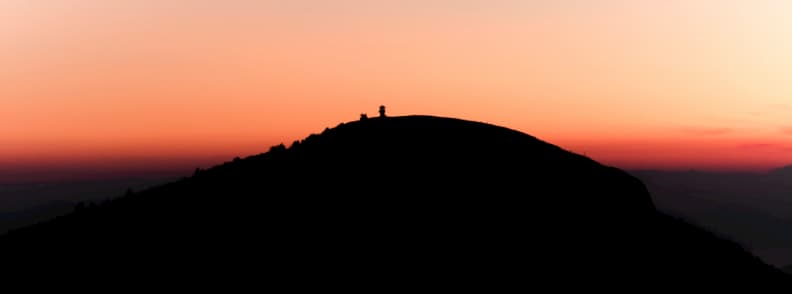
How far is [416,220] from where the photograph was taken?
4606 cm

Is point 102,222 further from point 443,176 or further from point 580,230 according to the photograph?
point 580,230

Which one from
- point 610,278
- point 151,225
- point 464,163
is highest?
point 464,163

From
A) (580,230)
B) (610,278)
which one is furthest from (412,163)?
(610,278)

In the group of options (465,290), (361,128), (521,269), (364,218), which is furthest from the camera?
(361,128)

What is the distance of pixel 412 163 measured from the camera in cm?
5316

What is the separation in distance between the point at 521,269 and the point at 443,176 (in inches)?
438

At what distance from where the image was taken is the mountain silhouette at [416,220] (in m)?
42.6

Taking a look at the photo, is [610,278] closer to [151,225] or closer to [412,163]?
[412,163]

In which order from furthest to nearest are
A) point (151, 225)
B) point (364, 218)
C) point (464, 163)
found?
point (464, 163), point (151, 225), point (364, 218)

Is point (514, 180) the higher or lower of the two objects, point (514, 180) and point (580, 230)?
the higher

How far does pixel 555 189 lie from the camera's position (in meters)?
53.2

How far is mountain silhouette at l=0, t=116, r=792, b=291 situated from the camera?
4263 cm

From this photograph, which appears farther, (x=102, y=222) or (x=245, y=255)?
(x=102, y=222)

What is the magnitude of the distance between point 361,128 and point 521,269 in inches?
842
